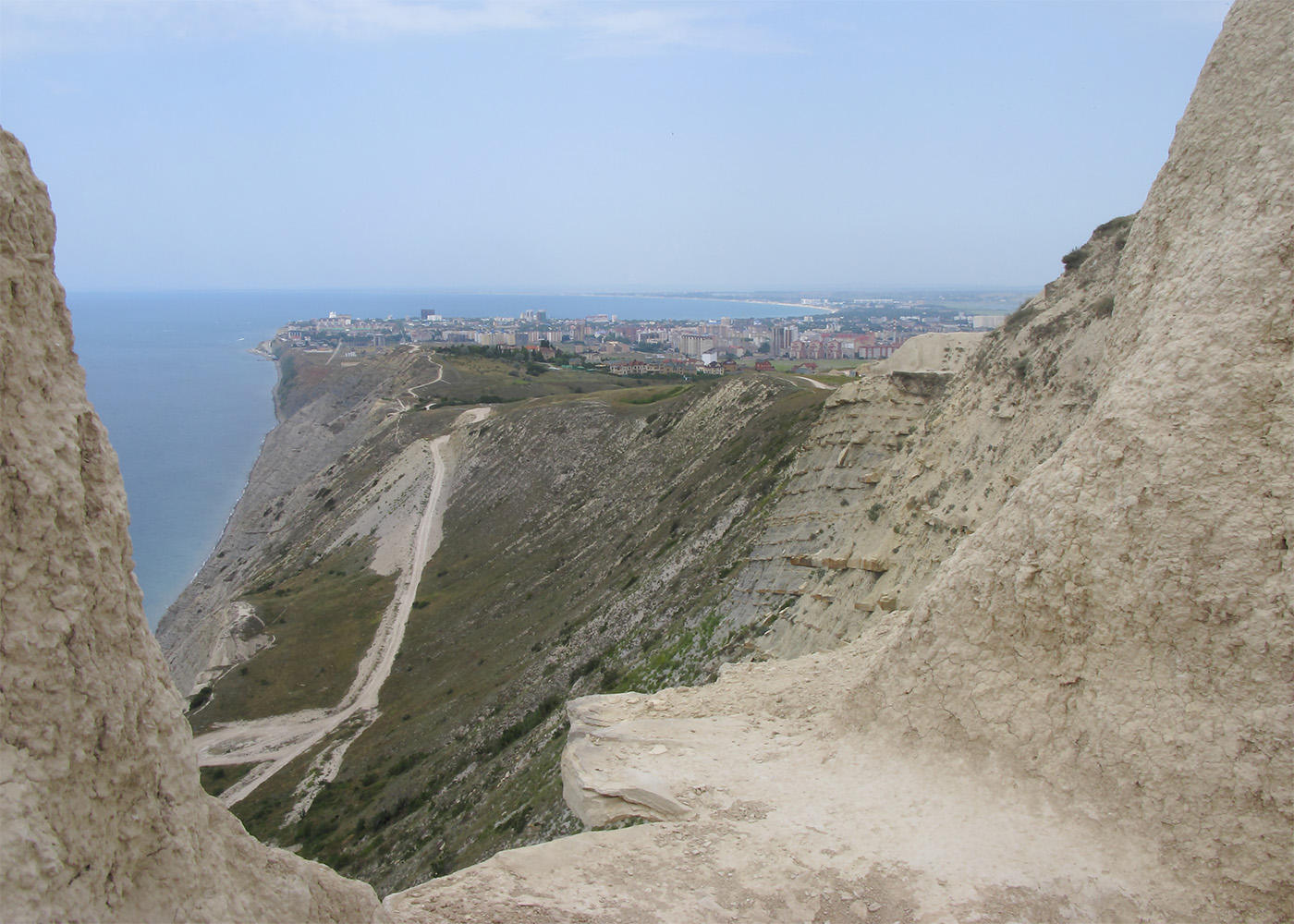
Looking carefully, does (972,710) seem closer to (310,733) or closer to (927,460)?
(927,460)

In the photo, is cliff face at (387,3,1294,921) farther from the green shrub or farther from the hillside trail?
the hillside trail

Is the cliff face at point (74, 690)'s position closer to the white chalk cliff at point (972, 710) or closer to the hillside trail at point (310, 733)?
the white chalk cliff at point (972, 710)

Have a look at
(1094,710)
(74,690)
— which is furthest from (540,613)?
(74,690)

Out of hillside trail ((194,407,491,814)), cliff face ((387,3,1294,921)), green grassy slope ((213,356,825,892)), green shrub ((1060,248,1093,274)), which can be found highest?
green shrub ((1060,248,1093,274))

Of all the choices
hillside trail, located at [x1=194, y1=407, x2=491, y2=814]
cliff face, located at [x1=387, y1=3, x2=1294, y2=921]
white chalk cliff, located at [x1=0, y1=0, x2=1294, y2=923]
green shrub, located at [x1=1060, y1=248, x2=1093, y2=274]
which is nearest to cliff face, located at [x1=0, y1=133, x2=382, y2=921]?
white chalk cliff, located at [x1=0, y1=0, x2=1294, y2=923]

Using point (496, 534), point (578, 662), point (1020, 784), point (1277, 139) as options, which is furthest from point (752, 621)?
point (496, 534)

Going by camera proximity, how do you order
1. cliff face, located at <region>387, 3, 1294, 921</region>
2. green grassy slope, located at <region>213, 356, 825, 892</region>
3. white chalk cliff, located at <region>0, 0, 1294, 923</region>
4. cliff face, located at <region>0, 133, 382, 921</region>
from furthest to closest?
green grassy slope, located at <region>213, 356, 825, 892</region>
cliff face, located at <region>387, 3, 1294, 921</region>
white chalk cliff, located at <region>0, 0, 1294, 923</region>
cliff face, located at <region>0, 133, 382, 921</region>

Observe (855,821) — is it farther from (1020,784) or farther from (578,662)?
(578,662)
